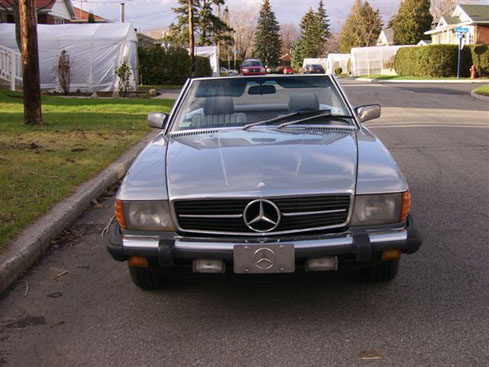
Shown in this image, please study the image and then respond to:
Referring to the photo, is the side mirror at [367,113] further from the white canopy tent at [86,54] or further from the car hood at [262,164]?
the white canopy tent at [86,54]

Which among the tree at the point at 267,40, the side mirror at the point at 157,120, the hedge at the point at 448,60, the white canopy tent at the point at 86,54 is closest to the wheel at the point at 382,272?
the side mirror at the point at 157,120

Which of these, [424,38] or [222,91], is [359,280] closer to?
[222,91]

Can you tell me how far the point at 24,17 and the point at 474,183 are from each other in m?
9.23

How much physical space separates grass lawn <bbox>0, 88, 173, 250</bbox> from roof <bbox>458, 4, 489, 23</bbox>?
4599 cm

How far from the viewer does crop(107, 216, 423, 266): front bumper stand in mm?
3275

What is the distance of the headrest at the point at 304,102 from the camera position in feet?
16.4

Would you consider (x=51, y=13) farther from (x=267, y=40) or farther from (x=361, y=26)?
(x=267, y=40)

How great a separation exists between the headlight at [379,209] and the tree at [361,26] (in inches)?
3407

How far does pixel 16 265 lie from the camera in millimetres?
4387

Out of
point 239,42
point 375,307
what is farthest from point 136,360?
point 239,42

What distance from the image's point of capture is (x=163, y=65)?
36.9 m

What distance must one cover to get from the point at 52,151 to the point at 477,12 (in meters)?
54.9

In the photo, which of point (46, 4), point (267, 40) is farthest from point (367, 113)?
point (267, 40)

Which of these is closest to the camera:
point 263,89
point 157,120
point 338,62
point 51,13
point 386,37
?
point 157,120
